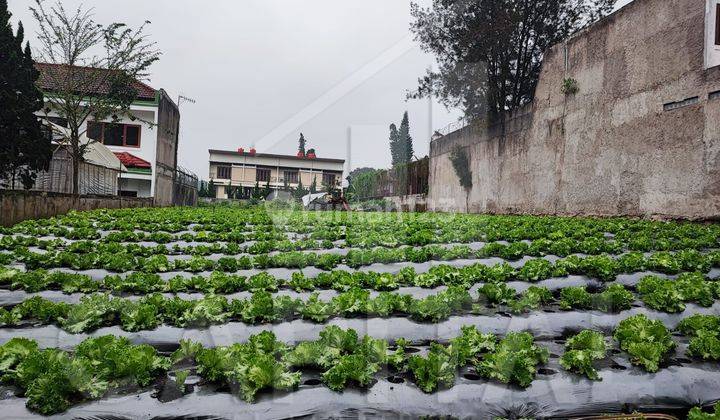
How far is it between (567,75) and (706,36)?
205 inches

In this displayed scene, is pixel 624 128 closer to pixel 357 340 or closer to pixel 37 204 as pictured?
pixel 357 340

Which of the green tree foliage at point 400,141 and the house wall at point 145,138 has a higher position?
the green tree foliage at point 400,141

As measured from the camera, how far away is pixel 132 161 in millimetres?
27188

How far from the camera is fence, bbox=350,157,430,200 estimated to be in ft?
96.4

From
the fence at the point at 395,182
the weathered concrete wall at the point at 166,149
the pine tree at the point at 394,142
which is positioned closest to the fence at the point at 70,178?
the weathered concrete wall at the point at 166,149

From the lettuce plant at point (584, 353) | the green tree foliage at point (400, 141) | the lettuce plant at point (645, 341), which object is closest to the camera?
the lettuce plant at point (584, 353)

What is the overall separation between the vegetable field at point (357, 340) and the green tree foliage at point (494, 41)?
15550 millimetres

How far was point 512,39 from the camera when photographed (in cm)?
2038

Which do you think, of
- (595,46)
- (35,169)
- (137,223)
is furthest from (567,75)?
(35,169)

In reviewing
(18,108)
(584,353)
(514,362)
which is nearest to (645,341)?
(584,353)

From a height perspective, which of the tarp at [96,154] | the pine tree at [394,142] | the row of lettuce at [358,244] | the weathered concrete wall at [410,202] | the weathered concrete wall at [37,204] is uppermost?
the pine tree at [394,142]

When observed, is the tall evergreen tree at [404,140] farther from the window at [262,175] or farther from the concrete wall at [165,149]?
the concrete wall at [165,149]

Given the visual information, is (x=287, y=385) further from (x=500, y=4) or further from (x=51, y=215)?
(x=500, y=4)

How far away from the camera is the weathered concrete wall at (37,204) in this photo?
35.7ft
